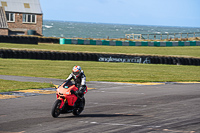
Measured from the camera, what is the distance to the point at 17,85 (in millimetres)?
19422

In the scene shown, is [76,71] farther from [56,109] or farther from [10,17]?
[10,17]

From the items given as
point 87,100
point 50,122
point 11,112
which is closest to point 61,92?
point 50,122

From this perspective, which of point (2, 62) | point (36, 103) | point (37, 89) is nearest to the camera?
point (36, 103)

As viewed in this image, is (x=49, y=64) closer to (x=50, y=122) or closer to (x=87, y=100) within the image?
(x=87, y=100)

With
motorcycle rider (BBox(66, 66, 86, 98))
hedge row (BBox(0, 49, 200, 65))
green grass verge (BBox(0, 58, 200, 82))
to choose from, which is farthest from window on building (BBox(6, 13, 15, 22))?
motorcycle rider (BBox(66, 66, 86, 98))

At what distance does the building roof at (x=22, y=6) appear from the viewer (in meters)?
69.6

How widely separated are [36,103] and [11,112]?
232cm

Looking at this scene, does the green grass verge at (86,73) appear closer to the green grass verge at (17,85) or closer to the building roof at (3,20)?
the green grass verge at (17,85)

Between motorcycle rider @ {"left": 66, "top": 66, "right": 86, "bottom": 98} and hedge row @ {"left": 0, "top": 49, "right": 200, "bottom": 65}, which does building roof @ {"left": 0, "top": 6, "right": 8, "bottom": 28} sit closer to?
hedge row @ {"left": 0, "top": 49, "right": 200, "bottom": 65}

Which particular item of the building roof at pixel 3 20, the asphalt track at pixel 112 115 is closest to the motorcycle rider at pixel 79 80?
the asphalt track at pixel 112 115

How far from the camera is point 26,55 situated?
3494cm

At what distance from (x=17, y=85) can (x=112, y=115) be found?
8.92 m

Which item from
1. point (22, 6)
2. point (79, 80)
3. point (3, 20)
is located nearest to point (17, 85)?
point (79, 80)

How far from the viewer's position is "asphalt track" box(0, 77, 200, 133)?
957cm
